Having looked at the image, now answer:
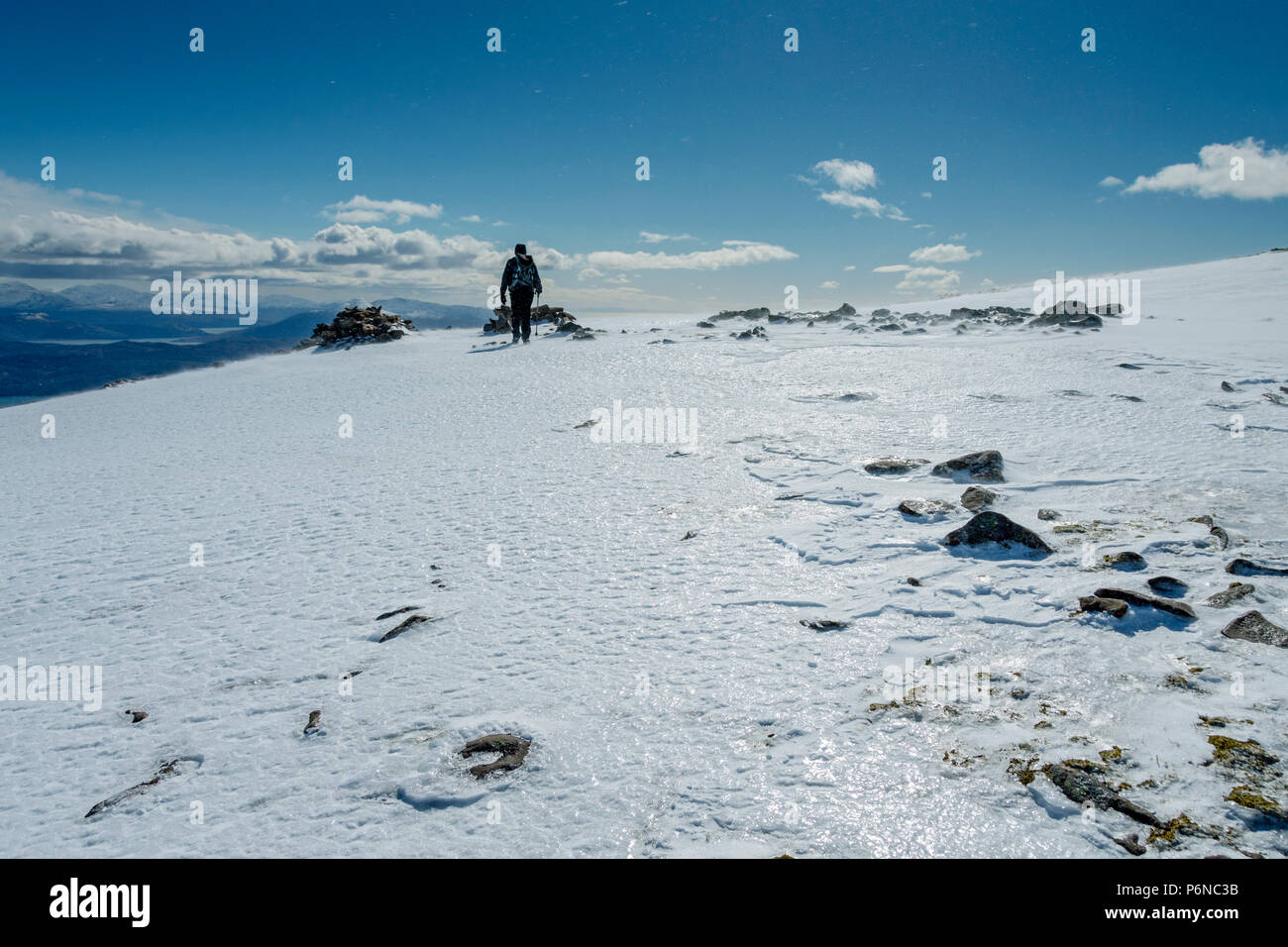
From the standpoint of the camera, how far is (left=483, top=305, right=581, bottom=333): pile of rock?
2312 centimetres

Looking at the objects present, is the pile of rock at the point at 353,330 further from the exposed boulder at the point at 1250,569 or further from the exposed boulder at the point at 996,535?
the exposed boulder at the point at 1250,569

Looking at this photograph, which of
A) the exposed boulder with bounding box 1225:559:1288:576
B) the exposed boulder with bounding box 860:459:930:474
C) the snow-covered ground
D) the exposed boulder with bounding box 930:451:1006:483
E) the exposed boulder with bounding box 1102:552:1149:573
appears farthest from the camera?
the exposed boulder with bounding box 860:459:930:474

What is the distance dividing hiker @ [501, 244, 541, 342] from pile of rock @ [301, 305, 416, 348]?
523 cm

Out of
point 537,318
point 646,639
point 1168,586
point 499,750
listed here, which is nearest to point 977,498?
point 1168,586

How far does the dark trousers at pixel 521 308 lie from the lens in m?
19.8

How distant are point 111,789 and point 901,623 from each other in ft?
14.6

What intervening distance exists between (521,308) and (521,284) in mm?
734

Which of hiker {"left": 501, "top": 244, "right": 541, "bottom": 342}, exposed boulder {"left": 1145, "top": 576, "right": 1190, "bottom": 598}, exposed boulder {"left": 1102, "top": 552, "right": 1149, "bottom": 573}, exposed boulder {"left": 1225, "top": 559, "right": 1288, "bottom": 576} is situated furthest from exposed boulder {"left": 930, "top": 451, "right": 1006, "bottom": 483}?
hiker {"left": 501, "top": 244, "right": 541, "bottom": 342}

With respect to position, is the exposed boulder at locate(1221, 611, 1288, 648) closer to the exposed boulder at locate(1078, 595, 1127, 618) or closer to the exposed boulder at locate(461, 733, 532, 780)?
the exposed boulder at locate(1078, 595, 1127, 618)

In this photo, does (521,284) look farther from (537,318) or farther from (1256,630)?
(1256,630)

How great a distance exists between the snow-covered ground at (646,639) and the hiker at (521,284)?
1119 centimetres

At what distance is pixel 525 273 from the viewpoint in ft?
65.2

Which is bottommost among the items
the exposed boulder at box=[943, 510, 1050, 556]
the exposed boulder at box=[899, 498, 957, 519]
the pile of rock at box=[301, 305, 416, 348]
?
the exposed boulder at box=[943, 510, 1050, 556]
